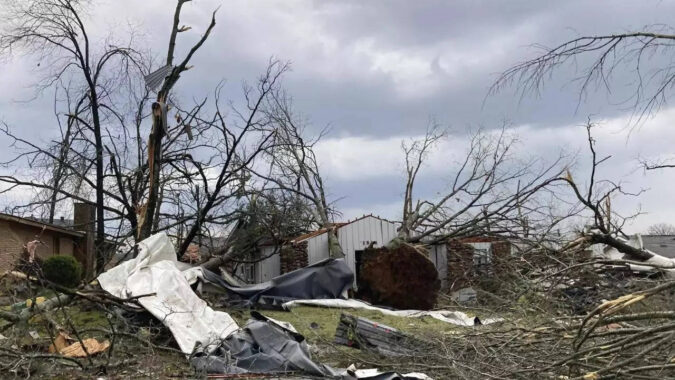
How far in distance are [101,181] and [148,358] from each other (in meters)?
10.6

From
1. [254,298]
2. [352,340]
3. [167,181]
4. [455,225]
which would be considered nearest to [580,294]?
[352,340]

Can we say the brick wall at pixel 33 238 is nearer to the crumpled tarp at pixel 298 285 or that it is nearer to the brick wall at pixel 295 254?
the brick wall at pixel 295 254

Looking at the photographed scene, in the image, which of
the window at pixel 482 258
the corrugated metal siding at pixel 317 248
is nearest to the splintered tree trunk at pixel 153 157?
the corrugated metal siding at pixel 317 248

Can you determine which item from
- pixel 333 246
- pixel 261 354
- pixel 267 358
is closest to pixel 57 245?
pixel 333 246

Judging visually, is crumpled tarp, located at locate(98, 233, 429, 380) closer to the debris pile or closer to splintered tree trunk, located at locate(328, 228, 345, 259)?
the debris pile

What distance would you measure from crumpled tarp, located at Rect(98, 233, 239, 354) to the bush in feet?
16.9

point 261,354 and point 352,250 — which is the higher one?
point 352,250

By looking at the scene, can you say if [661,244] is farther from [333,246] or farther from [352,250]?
[333,246]

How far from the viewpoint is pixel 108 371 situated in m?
6.26

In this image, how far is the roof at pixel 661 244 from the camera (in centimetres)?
1725

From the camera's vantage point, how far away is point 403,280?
41.2ft

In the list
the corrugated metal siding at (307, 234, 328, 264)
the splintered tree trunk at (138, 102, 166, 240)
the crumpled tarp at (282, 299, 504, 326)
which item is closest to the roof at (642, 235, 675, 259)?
the corrugated metal siding at (307, 234, 328, 264)

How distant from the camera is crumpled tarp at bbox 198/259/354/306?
10859 millimetres

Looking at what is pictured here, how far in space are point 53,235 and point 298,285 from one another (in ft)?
43.4
